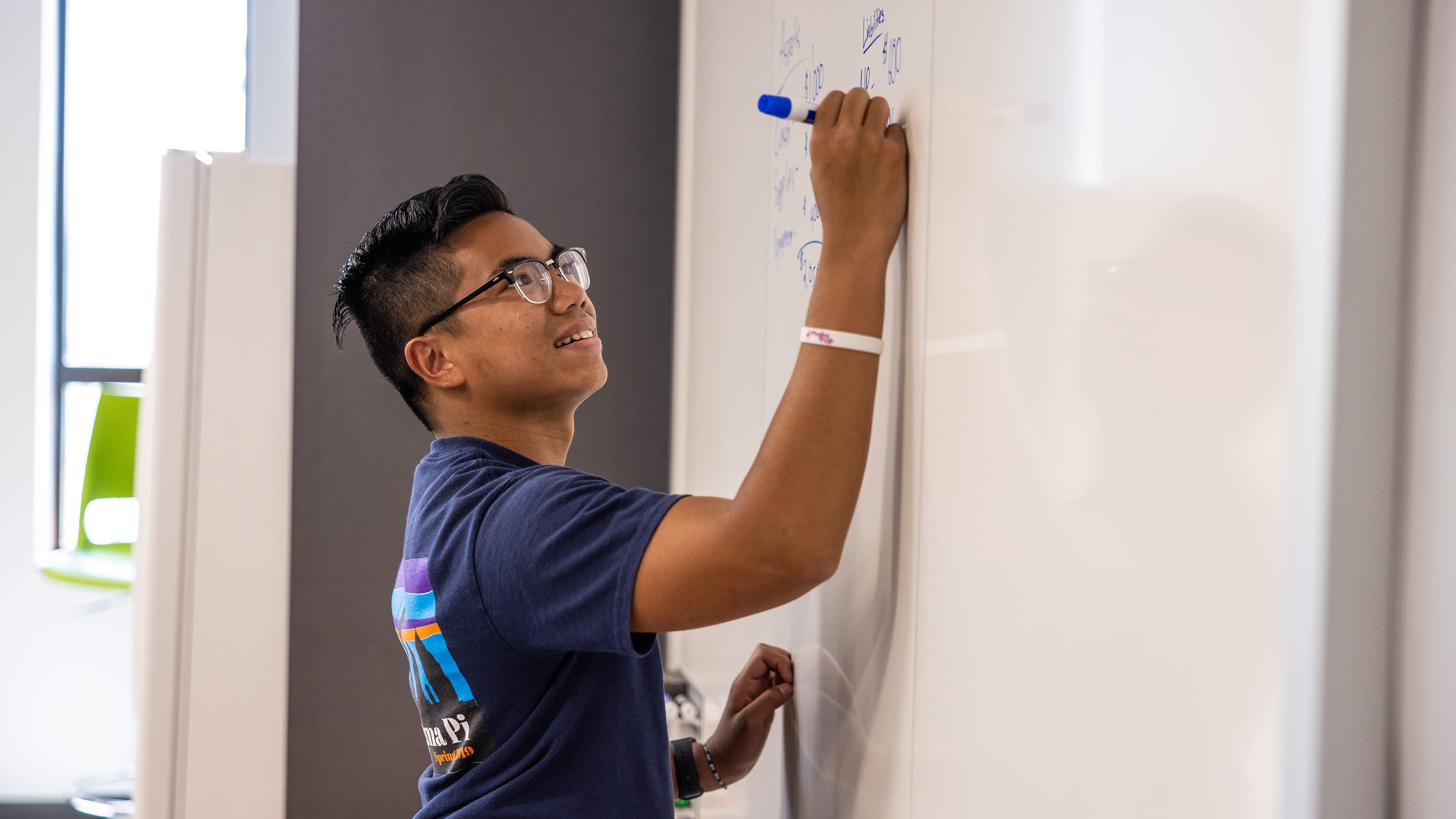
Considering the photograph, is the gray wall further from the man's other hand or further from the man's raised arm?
the man's raised arm

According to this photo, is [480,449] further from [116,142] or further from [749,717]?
[116,142]

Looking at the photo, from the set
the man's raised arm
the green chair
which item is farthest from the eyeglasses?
the green chair

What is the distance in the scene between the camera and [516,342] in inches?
39.3

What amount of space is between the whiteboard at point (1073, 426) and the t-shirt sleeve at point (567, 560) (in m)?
0.22

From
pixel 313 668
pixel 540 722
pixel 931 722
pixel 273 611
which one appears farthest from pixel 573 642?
pixel 313 668

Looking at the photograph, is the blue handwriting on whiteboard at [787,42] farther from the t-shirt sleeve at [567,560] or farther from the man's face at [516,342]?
the t-shirt sleeve at [567,560]

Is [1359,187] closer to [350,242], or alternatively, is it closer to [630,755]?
[630,755]

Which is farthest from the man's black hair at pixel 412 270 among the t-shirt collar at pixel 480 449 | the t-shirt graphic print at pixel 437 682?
the t-shirt graphic print at pixel 437 682

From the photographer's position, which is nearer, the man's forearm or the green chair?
the man's forearm

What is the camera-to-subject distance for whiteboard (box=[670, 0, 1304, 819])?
42cm

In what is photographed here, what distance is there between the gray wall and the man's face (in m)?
1.05

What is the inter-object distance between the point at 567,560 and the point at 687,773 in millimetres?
535

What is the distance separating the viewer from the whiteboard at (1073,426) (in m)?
0.42

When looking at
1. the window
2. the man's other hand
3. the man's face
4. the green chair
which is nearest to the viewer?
the man's face
